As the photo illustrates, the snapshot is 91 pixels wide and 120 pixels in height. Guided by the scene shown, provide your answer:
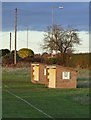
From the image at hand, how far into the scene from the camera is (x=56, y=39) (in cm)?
7694

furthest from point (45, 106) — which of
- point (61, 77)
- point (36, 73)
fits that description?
point (36, 73)

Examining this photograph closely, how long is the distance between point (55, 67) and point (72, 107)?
34.5 ft

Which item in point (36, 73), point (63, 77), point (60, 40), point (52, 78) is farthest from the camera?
point (60, 40)

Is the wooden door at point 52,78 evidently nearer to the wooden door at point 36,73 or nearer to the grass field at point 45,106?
the wooden door at point 36,73

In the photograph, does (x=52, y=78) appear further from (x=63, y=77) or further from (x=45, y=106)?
(x=45, y=106)

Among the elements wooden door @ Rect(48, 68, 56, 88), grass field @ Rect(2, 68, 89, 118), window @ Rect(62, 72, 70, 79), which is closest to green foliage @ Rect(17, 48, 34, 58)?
wooden door @ Rect(48, 68, 56, 88)

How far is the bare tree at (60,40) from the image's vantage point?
7638 cm

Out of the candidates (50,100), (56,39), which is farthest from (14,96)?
(56,39)

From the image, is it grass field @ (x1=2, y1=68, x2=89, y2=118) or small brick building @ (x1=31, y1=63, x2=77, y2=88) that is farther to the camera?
small brick building @ (x1=31, y1=63, x2=77, y2=88)

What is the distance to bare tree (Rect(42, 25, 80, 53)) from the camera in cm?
7638

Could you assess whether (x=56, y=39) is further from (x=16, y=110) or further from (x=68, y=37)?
(x=16, y=110)

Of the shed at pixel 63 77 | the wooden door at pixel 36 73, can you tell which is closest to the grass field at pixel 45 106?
the shed at pixel 63 77

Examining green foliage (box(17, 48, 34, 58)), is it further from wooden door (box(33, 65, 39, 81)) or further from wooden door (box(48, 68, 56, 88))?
wooden door (box(48, 68, 56, 88))

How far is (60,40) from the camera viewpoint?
7825cm
